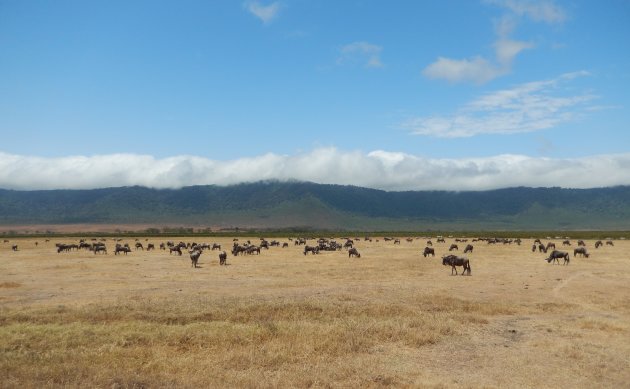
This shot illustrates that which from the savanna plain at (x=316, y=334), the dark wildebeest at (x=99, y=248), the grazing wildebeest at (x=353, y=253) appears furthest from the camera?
the dark wildebeest at (x=99, y=248)

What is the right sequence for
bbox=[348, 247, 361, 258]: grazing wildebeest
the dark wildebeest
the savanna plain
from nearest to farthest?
1. the savanna plain
2. bbox=[348, 247, 361, 258]: grazing wildebeest
3. the dark wildebeest

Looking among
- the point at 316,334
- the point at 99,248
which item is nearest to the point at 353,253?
the point at 99,248

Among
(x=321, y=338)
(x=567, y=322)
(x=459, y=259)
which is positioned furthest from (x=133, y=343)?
(x=459, y=259)

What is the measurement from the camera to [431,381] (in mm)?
11266

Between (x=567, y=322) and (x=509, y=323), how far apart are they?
2062 millimetres

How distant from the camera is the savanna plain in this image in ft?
37.5

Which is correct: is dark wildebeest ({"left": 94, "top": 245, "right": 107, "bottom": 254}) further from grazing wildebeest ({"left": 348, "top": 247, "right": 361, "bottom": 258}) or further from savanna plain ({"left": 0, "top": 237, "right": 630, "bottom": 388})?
savanna plain ({"left": 0, "top": 237, "right": 630, "bottom": 388})

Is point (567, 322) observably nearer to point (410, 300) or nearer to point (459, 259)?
point (410, 300)

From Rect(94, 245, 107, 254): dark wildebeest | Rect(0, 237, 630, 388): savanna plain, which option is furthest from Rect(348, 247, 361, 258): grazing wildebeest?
Rect(94, 245, 107, 254): dark wildebeest

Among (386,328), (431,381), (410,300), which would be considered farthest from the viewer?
(410,300)

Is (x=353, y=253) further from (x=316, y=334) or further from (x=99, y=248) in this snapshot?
(x=316, y=334)

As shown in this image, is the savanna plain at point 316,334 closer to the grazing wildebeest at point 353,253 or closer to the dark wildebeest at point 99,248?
the grazing wildebeest at point 353,253

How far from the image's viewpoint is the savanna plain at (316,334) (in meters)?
11.4

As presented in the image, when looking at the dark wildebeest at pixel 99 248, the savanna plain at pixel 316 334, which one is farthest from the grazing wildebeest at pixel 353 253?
the dark wildebeest at pixel 99 248
